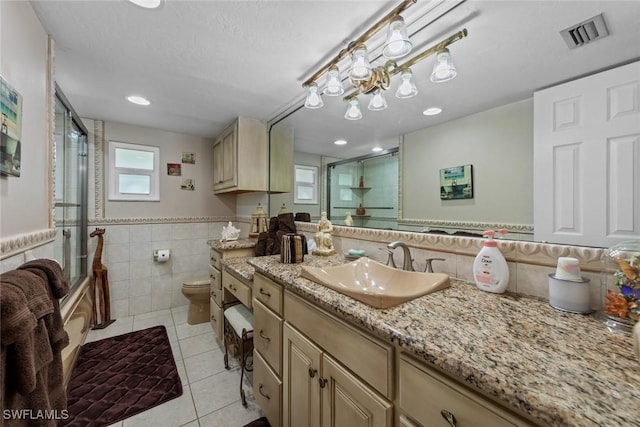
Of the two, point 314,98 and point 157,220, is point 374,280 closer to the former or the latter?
point 314,98

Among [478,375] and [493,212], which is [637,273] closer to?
[493,212]

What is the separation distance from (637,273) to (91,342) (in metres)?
3.54

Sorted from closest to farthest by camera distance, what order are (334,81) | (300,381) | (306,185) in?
1. (300,381)
2. (334,81)
3. (306,185)

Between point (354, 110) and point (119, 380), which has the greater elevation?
point (354, 110)

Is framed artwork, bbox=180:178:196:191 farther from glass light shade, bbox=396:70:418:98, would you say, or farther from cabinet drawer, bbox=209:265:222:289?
glass light shade, bbox=396:70:418:98

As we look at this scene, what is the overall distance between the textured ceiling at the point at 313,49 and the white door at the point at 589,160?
74mm

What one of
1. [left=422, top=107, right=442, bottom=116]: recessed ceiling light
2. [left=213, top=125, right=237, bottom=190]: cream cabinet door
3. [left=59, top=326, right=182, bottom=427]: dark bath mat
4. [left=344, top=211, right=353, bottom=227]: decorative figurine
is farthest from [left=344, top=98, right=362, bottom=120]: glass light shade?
[left=59, top=326, right=182, bottom=427]: dark bath mat

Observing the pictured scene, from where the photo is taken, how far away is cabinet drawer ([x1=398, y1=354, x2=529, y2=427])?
478mm

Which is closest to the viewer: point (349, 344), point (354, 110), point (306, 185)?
point (349, 344)

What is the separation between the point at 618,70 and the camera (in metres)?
0.74

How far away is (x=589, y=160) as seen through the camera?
0.80 m

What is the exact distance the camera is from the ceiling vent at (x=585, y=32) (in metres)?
0.80

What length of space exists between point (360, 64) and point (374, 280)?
1.14 m

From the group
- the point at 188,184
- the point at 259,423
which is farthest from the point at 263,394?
the point at 188,184
